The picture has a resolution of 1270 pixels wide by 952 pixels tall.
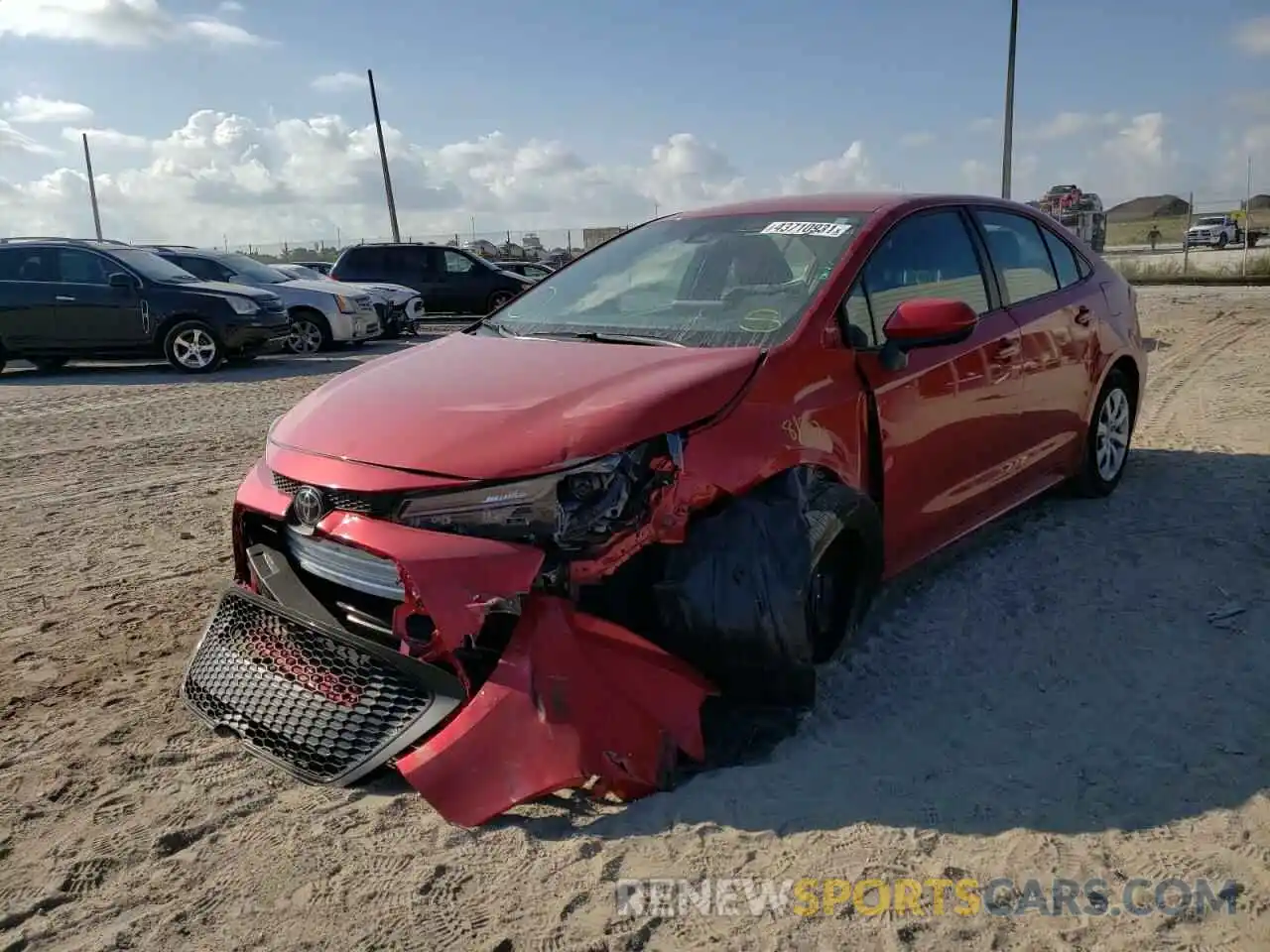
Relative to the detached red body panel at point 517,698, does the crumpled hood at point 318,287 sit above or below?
above

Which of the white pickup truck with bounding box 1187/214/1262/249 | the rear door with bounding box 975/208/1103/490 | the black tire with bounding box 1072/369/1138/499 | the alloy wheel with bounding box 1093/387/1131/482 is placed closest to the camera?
the rear door with bounding box 975/208/1103/490

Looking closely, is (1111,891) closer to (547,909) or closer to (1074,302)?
(547,909)

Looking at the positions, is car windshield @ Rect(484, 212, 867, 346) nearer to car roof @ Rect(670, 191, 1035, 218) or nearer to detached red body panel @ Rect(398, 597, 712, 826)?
car roof @ Rect(670, 191, 1035, 218)

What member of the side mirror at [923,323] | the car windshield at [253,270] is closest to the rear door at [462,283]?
the car windshield at [253,270]

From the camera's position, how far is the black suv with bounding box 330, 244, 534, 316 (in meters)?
19.2

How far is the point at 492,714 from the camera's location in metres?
2.68

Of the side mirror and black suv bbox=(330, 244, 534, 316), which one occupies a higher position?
black suv bbox=(330, 244, 534, 316)

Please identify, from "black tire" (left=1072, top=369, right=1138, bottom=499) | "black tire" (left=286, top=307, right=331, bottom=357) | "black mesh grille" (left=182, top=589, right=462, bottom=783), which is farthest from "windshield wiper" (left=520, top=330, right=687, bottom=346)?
"black tire" (left=286, top=307, right=331, bottom=357)

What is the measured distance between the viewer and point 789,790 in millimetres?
2814

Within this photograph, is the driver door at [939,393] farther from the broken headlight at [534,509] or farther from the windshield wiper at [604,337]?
the broken headlight at [534,509]

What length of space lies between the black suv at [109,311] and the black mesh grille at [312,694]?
1027cm

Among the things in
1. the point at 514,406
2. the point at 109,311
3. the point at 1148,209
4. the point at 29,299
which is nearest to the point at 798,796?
the point at 514,406

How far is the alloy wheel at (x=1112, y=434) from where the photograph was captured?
215 inches

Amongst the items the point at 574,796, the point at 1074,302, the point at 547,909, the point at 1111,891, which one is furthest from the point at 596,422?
the point at 1074,302
